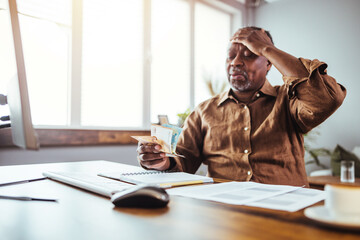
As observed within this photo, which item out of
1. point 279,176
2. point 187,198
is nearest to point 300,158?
point 279,176

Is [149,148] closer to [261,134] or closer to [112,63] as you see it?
[261,134]

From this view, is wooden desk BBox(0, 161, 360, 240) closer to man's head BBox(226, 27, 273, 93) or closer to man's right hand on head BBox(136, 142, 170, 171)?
man's right hand on head BBox(136, 142, 170, 171)

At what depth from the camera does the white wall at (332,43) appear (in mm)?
3375

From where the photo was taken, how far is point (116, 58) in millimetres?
3037

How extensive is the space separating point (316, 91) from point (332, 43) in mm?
2840

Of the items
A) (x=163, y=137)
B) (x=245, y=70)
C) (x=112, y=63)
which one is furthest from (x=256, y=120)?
(x=112, y=63)

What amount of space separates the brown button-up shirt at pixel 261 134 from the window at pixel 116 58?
153 cm

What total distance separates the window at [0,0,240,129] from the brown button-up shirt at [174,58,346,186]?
153 cm

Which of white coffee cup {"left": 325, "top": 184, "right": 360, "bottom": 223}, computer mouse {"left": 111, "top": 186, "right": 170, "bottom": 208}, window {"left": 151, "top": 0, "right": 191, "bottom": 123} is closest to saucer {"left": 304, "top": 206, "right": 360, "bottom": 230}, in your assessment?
white coffee cup {"left": 325, "top": 184, "right": 360, "bottom": 223}

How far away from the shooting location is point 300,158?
1382mm

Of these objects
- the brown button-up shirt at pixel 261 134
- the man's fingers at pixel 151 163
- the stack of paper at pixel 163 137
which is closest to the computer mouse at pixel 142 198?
the stack of paper at pixel 163 137

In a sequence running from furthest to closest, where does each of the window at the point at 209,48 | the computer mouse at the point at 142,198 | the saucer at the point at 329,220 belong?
the window at the point at 209,48
the computer mouse at the point at 142,198
the saucer at the point at 329,220

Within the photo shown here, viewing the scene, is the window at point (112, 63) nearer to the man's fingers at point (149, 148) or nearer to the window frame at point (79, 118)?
the window frame at point (79, 118)

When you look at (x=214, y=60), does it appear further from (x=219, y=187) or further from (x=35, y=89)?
(x=219, y=187)
